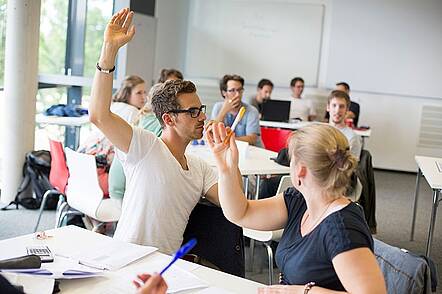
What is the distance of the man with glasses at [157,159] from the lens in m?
2.21

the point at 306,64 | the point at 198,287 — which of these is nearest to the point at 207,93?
the point at 306,64

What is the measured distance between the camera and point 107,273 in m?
1.90

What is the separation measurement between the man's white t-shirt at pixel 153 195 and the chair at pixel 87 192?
114cm

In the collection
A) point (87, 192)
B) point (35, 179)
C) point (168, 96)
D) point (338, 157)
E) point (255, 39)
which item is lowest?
point (35, 179)

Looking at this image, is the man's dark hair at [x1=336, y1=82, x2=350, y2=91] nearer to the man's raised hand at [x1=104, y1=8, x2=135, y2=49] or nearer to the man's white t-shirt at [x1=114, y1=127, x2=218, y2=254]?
the man's white t-shirt at [x1=114, y1=127, x2=218, y2=254]

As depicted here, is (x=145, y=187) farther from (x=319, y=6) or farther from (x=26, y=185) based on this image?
(x=319, y=6)

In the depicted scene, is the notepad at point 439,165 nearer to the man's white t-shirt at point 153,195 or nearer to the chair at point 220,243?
the chair at point 220,243

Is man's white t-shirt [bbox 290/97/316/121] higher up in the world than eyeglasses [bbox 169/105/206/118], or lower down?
lower down

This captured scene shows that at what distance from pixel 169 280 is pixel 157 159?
633 millimetres

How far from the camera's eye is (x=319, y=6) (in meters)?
8.64

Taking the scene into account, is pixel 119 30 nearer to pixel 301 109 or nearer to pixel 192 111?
pixel 192 111

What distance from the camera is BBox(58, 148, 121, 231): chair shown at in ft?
11.6

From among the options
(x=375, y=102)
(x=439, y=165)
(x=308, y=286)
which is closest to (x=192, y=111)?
(x=308, y=286)

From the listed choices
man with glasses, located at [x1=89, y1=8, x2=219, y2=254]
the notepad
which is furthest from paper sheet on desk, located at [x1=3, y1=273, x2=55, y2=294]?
the notepad
